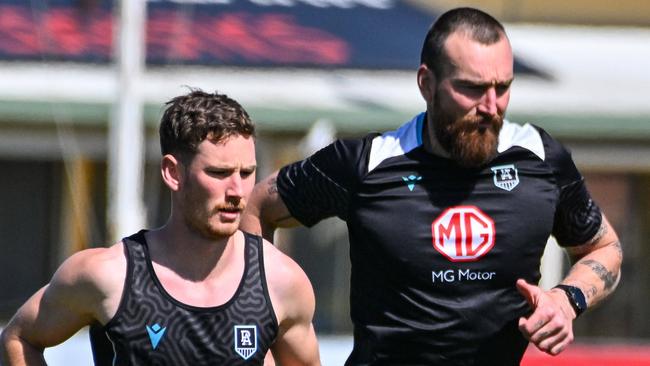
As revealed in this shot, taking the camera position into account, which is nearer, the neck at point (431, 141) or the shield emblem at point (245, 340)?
the shield emblem at point (245, 340)

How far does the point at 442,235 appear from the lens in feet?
17.1

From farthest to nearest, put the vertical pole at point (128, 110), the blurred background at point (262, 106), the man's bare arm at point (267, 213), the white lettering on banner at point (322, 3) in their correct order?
1. the white lettering on banner at point (322, 3)
2. the blurred background at point (262, 106)
3. the vertical pole at point (128, 110)
4. the man's bare arm at point (267, 213)

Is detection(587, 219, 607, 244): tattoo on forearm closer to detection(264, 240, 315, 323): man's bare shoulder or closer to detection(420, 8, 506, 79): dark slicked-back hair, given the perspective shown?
detection(420, 8, 506, 79): dark slicked-back hair

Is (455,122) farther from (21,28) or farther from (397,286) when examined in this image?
(21,28)

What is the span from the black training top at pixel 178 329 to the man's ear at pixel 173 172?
Result: 0.27 meters

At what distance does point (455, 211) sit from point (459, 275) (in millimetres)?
210

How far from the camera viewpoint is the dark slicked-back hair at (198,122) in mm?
4816

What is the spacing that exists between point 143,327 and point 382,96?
928cm


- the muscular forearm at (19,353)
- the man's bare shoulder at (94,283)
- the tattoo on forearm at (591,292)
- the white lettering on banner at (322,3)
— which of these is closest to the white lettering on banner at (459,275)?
the tattoo on forearm at (591,292)

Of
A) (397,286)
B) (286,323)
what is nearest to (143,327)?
(286,323)

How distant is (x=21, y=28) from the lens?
1386 cm

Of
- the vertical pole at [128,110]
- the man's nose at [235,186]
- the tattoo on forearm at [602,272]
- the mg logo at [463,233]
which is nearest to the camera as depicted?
the man's nose at [235,186]

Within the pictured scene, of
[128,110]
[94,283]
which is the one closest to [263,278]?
[94,283]

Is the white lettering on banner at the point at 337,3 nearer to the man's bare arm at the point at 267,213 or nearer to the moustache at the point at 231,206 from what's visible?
the man's bare arm at the point at 267,213
